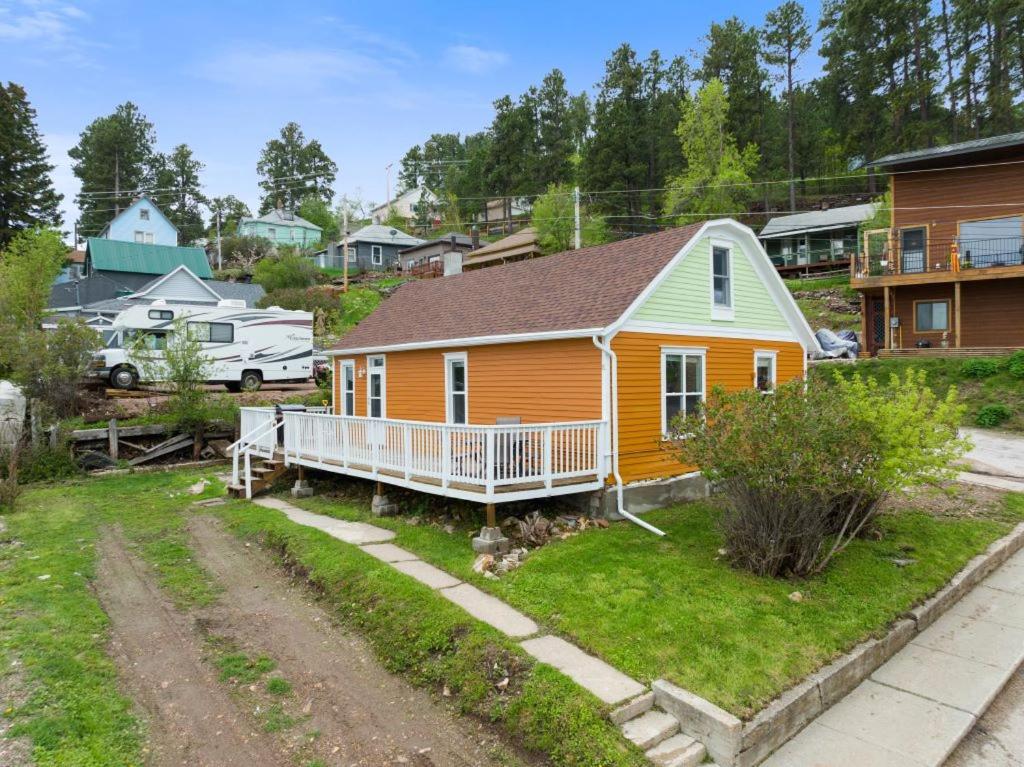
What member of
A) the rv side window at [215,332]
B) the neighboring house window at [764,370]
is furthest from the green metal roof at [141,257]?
the neighboring house window at [764,370]

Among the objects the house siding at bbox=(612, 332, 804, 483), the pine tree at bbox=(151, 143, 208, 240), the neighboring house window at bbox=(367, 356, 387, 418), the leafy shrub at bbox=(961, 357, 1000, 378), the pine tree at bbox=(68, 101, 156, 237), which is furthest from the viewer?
the pine tree at bbox=(151, 143, 208, 240)

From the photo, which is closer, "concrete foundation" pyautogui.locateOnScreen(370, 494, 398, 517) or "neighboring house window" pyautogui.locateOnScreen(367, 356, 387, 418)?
"concrete foundation" pyautogui.locateOnScreen(370, 494, 398, 517)

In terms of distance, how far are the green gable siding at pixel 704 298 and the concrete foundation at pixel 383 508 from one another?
554 cm

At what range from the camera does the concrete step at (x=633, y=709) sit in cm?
455

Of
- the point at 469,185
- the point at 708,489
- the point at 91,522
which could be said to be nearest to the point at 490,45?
the point at 708,489

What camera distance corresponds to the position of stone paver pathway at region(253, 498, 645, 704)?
196 inches

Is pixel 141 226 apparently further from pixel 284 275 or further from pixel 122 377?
pixel 122 377

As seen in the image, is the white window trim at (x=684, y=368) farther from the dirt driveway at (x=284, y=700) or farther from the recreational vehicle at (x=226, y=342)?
the recreational vehicle at (x=226, y=342)

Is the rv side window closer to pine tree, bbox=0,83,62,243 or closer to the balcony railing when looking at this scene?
the balcony railing

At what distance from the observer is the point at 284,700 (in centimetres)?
521

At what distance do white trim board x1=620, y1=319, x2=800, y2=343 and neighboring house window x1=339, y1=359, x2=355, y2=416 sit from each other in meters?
9.05

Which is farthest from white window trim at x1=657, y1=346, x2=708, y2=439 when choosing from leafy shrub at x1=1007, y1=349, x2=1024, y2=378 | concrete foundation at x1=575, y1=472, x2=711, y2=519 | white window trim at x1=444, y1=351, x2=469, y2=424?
leafy shrub at x1=1007, y1=349, x2=1024, y2=378

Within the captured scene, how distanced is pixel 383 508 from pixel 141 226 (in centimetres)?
4945

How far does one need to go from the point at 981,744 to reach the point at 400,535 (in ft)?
23.5
